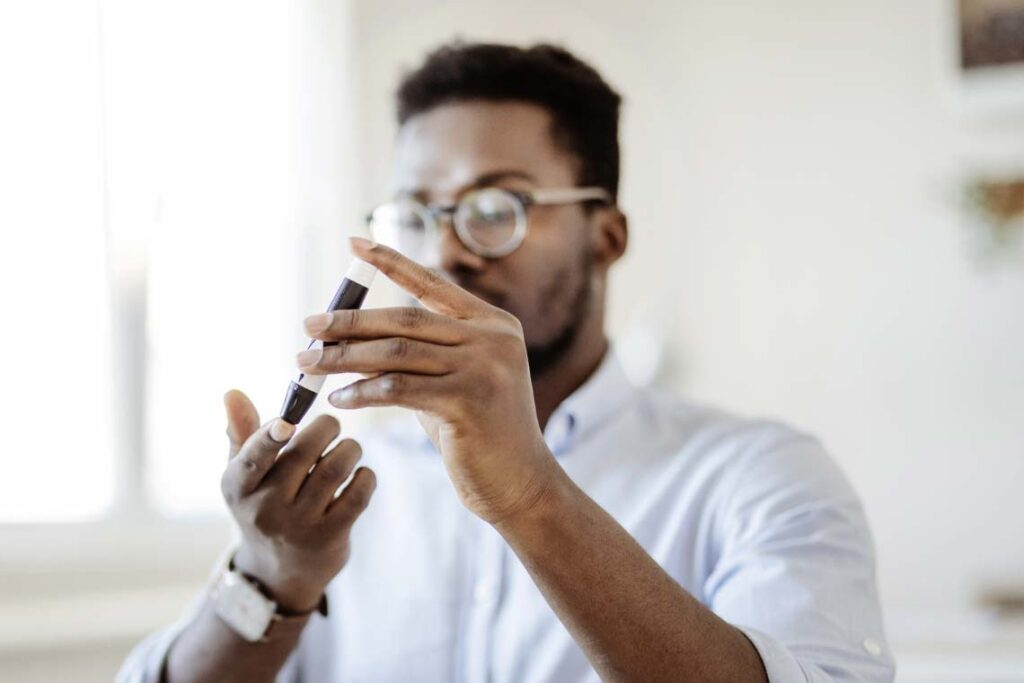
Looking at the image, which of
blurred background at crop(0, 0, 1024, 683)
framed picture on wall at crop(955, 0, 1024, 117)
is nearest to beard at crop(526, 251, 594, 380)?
blurred background at crop(0, 0, 1024, 683)

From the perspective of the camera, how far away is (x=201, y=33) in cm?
203

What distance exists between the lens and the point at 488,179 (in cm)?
117

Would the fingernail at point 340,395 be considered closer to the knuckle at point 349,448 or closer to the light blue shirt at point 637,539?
the knuckle at point 349,448

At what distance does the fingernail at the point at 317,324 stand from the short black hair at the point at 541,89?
0.68m

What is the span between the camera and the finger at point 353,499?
2.93ft

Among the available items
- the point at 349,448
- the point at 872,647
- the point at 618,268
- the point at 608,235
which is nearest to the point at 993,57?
the point at 618,268

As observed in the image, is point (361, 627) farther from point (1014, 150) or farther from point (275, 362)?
point (1014, 150)

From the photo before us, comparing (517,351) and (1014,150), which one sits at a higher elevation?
(1014,150)

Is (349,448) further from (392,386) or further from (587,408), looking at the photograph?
(587,408)

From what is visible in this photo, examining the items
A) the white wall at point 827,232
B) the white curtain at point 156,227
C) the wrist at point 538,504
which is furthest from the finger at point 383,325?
the white wall at point 827,232

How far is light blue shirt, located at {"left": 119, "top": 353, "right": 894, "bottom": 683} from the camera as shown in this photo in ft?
3.05

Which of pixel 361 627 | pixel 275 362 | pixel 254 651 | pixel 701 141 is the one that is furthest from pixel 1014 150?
pixel 254 651

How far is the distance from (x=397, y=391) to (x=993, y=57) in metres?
1.99

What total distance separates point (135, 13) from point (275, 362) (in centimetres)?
71
